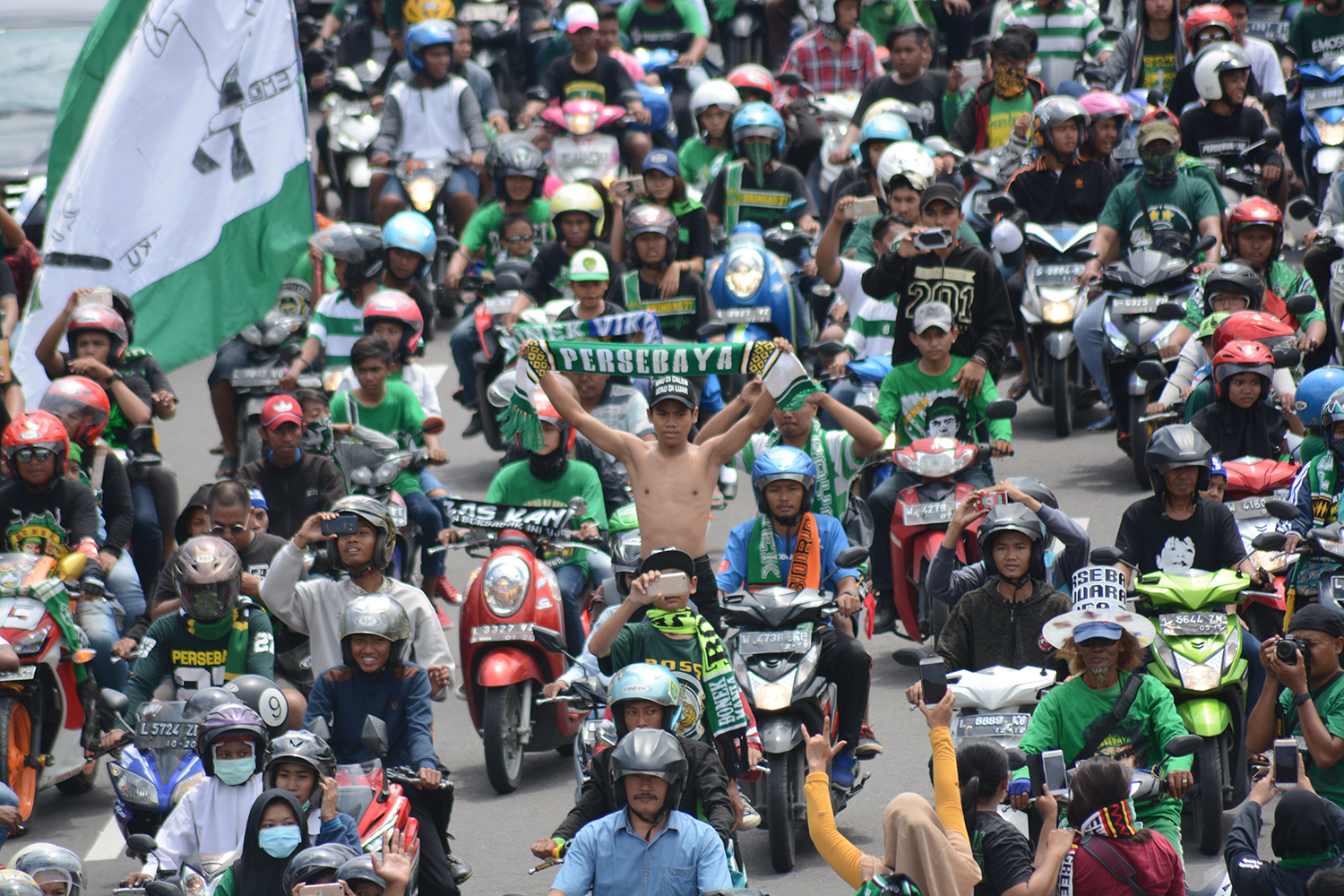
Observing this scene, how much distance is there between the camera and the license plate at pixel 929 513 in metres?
13.6

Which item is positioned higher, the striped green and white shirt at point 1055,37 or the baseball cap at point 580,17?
the baseball cap at point 580,17

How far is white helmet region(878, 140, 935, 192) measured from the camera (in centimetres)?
1806

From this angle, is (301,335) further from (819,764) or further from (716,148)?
(819,764)

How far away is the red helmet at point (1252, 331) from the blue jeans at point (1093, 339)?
205 cm

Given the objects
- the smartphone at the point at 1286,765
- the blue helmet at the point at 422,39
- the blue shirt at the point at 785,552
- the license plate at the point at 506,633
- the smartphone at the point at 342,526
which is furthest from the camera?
the blue helmet at the point at 422,39

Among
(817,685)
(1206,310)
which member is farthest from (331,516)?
(1206,310)

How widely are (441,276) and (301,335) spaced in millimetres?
5219

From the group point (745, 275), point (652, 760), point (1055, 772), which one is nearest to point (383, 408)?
point (745, 275)

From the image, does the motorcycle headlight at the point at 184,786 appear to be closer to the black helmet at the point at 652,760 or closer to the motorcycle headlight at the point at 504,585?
the motorcycle headlight at the point at 504,585

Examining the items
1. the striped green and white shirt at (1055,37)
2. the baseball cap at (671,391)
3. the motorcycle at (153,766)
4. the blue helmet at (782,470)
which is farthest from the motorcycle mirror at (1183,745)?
the striped green and white shirt at (1055,37)

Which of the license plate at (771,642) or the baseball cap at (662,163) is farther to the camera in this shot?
the baseball cap at (662,163)

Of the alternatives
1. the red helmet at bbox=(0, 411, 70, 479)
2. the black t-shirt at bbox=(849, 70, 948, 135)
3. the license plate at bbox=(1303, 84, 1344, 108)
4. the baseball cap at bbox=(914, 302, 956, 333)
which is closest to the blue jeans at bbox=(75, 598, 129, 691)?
the red helmet at bbox=(0, 411, 70, 479)

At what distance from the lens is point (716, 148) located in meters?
20.9

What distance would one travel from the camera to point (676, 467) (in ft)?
40.5
